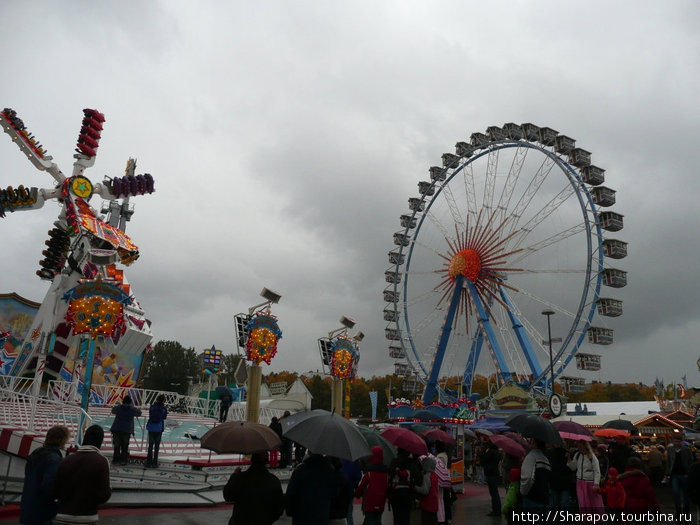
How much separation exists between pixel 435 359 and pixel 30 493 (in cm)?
3177

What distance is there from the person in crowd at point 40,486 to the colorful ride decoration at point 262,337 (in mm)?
13031

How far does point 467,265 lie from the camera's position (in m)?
32.2

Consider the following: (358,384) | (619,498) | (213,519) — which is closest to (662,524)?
(619,498)

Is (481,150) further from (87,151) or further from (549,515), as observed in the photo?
(549,515)

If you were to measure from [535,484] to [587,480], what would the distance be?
1342 millimetres

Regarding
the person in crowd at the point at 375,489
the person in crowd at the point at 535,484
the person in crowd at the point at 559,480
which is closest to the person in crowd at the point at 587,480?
the person in crowd at the point at 559,480

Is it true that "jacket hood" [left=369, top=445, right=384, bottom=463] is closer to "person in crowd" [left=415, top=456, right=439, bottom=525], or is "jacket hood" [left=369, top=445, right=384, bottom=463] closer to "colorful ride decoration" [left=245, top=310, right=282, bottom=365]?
"person in crowd" [left=415, top=456, right=439, bottom=525]

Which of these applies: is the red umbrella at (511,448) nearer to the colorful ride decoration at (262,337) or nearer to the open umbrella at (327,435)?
the open umbrella at (327,435)

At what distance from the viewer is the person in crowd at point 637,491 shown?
20.2ft

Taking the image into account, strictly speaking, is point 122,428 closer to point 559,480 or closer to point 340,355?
point 559,480

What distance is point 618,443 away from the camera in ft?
31.0

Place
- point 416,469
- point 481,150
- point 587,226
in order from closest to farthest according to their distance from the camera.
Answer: point 416,469 → point 587,226 → point 481,150

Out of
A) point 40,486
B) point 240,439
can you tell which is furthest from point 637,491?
point 40,486

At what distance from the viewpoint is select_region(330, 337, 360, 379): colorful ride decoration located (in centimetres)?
2206
